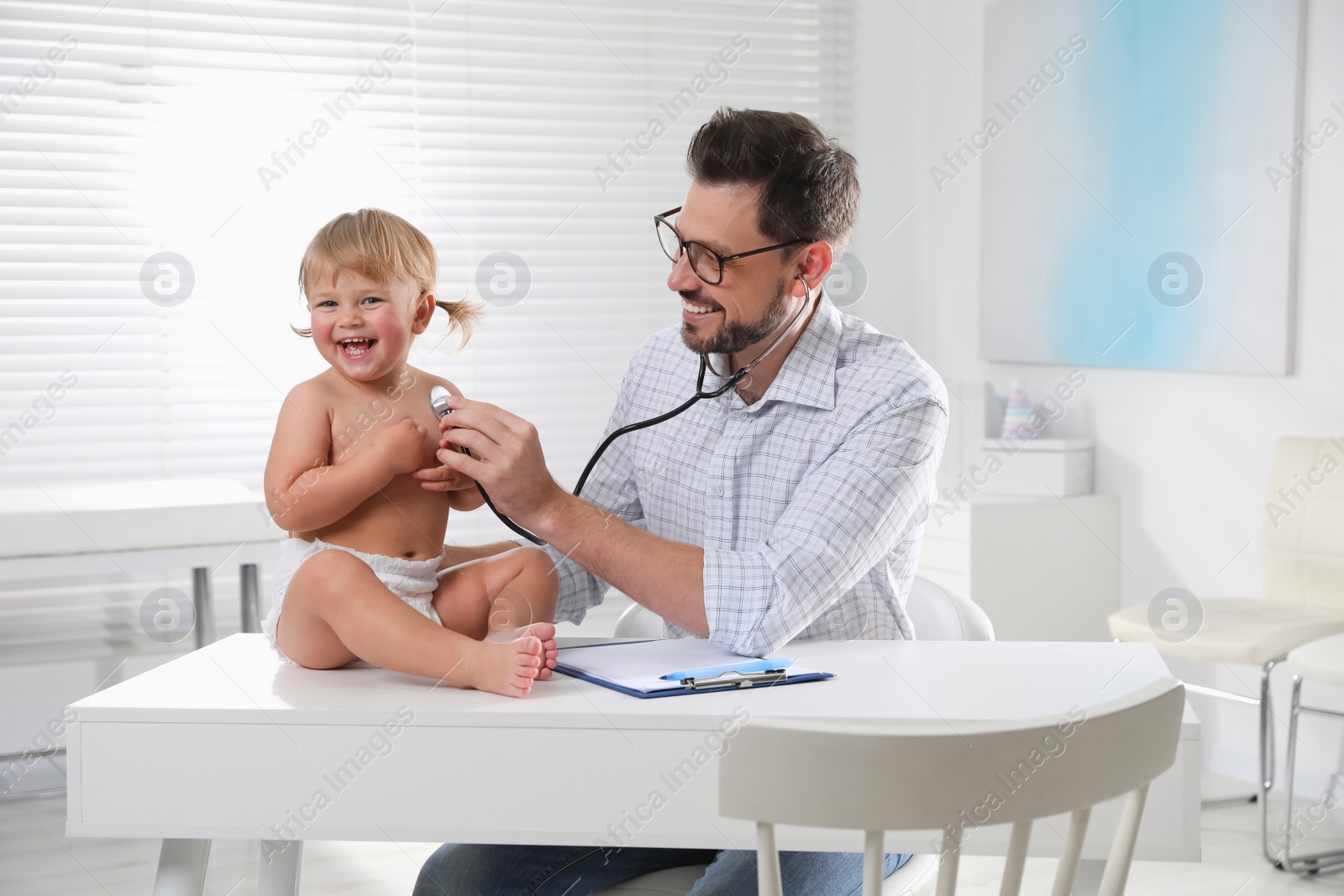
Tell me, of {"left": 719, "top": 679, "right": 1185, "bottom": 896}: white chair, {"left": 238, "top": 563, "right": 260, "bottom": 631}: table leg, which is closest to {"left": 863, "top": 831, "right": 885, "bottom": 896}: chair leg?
{"left": 719, "top": 679, "right": 1185, "bottom": 896}: white chair

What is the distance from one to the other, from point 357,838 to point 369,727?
11cm

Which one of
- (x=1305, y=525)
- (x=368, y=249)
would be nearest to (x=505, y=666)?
(x=368, y=249)

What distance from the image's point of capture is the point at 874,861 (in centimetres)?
85

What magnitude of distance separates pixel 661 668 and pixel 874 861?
393 mm

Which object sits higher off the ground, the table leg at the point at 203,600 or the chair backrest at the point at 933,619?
the chair backrest at the point at 933,619

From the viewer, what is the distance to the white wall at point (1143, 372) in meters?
2.83

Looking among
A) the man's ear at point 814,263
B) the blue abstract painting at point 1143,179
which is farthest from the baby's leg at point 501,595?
the blue abstract painting at point 1143,179

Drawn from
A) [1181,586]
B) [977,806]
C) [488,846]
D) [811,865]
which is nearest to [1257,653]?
[1181,586]

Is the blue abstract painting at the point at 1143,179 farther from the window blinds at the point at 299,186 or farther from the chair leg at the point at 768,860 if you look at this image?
the chair leg at the point at 768,860

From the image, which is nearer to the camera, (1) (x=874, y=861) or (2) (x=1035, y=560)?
(1) (x=874, y=861)

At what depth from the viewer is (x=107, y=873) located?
8.21ft

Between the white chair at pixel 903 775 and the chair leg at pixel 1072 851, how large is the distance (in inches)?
2.0

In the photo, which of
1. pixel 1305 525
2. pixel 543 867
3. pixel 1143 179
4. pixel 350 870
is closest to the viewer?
pixel 543 867

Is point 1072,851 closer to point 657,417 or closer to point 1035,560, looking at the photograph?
point 657,417
